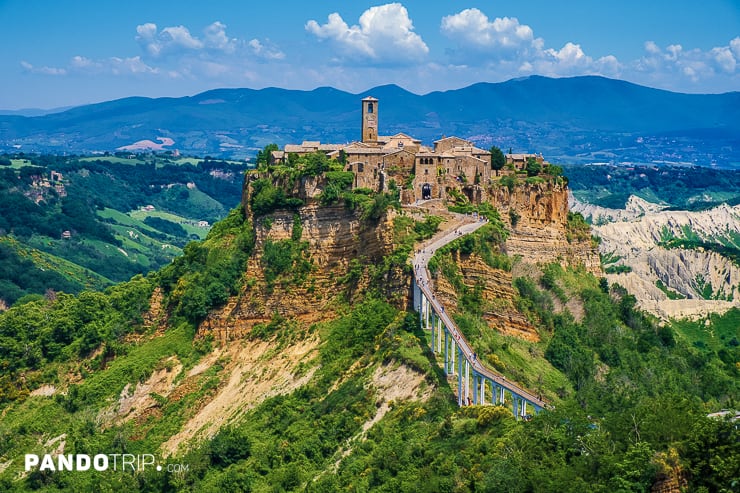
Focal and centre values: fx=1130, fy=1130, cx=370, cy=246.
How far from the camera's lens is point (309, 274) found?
53.3 m

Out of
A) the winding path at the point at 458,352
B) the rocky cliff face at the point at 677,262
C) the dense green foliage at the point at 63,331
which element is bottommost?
the rocky cliff face at the point at 677,262

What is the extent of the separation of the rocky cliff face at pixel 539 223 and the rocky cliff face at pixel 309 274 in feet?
28.2

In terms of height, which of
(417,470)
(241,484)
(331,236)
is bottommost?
(241,484)

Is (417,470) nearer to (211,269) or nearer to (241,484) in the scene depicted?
(241,484)

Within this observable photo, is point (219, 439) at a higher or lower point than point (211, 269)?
lower

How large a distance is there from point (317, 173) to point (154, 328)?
12.0 metres

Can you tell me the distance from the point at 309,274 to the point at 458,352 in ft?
45.1

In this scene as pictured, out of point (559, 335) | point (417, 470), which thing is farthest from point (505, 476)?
point (559, 335)

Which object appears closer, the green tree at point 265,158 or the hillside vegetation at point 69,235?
the green tree at point 265,158

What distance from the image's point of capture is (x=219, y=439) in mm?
45656

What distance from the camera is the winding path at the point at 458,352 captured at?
3822 cm

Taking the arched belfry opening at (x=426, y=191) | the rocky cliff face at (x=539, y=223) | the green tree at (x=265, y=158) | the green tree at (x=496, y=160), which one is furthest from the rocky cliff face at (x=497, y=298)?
the green tree at (x=265, y=158)

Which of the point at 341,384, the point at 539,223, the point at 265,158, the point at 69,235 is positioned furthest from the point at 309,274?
the point at 69,235

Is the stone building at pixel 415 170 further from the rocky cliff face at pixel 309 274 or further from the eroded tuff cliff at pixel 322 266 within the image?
the rocky cliff face at pixel 309 274
